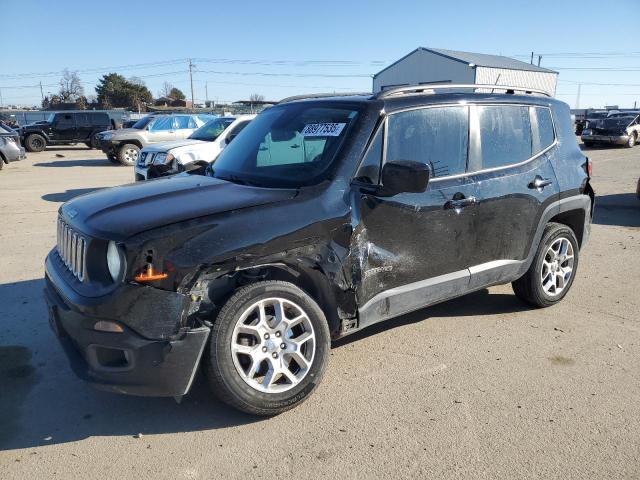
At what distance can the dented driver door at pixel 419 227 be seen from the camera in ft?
11.3

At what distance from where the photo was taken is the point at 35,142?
25688 millimetres

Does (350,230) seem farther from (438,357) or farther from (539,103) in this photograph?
(539,103)

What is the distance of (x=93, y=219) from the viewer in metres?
3.07

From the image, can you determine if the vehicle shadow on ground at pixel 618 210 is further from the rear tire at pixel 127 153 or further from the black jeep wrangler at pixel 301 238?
the rear tire at pixel 127 153

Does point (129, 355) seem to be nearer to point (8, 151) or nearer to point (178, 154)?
point (178, 154)

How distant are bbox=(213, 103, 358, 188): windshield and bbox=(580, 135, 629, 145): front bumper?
24279 millimetres

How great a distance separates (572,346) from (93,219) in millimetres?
3592

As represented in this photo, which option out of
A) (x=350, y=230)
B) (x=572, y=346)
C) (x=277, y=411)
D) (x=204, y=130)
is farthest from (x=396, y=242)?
(x=204, y=130)

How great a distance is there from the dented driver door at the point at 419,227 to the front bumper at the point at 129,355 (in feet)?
3.90

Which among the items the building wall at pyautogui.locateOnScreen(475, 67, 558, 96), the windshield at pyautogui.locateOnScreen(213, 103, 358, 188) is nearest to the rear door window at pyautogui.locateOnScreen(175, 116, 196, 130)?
the windshield at pyautogui.locateOnScreen(213, 103, 358, 188)

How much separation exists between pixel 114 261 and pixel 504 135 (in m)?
3.18

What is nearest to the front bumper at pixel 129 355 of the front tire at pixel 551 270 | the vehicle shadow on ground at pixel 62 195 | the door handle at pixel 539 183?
the door handle at pixel 539 183

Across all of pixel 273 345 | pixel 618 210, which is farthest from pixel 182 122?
pixel 273 345

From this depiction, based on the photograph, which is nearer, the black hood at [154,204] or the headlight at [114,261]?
the headlight at [114,261]
